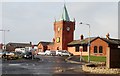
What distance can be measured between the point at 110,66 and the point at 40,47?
8151cm

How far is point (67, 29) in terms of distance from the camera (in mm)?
93250

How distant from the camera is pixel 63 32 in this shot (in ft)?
302

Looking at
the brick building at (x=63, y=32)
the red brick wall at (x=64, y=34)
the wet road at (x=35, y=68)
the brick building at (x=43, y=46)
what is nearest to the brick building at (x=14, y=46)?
the brick building at (x=43, y=46)

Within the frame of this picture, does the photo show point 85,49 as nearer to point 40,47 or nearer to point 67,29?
point 67,29

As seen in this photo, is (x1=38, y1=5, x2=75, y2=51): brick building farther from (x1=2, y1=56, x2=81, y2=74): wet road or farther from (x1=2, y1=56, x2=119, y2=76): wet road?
(x1=2, y1=56, x2=119, y2=76): wet road

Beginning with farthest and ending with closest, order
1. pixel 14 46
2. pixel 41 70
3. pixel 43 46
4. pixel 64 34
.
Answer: pixel 14 46, pixel 43 46, pixel 64 34, pixel 41 70

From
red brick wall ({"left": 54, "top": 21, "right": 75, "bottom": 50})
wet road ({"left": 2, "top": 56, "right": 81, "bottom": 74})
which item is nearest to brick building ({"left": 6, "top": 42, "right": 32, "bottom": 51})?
red brick wall ({"left": 54, "top": 21, "right": 75, "bottom": 50})

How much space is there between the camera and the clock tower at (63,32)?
90637 mm

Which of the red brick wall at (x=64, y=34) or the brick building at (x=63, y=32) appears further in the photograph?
the brick building at (x=63, y=32)

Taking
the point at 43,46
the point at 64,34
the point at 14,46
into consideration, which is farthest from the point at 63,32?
the point at 14,46

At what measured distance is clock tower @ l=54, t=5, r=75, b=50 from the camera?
90637mm

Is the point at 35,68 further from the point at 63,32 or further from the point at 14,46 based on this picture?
the point at 14,46

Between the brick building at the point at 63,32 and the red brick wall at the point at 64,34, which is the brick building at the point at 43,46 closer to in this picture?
the brick building at the point at 63,32

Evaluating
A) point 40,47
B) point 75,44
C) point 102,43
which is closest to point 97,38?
point 102,43
